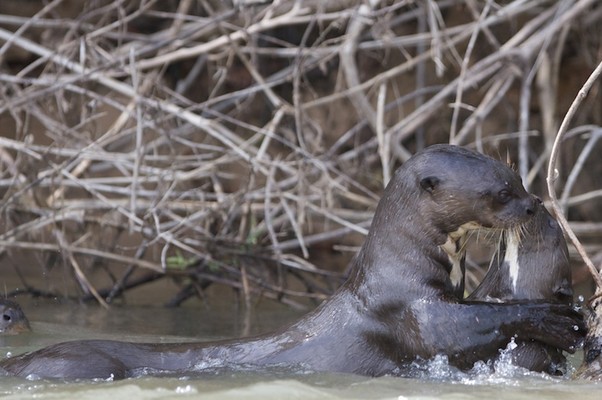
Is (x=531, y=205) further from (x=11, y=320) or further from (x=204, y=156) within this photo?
(x=204, y=156)

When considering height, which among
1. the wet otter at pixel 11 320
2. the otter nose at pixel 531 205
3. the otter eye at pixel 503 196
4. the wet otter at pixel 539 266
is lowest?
the wet otter at pixel 11 320

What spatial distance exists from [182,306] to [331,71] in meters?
2.49

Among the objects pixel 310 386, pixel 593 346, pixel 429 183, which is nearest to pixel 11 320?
pixel 310 386

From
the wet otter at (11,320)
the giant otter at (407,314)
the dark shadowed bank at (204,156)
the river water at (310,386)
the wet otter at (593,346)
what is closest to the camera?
the river water at (310,386)

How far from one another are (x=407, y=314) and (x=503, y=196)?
448 millimetres

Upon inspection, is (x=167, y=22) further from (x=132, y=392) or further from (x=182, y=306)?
(x=132, y=392)

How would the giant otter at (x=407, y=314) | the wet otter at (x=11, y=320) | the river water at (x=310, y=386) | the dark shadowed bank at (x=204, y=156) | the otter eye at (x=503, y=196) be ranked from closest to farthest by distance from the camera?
1. the river water at (x=310, y=386)
2. the giant otter at (x=407, y=314)
3. the otter eye at (x=503, y=196)
4. the wet otter at (x=11, y=320)
5. the dark shadowed bank at (x=204, y=156)

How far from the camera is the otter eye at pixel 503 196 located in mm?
3494

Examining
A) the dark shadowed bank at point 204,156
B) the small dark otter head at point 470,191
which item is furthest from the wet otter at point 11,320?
the small dark otter head at point 470,191

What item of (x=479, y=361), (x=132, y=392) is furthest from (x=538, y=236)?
(x=132, y=392)

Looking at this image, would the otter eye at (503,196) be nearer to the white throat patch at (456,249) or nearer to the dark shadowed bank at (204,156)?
the white throat patch at (456,249)

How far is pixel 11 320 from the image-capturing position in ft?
13.8

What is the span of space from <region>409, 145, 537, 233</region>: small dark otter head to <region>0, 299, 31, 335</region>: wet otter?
5.18ft

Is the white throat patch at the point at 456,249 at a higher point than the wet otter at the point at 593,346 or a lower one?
higher
